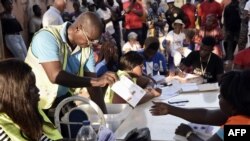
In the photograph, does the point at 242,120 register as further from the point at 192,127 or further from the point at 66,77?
the point at 66,77

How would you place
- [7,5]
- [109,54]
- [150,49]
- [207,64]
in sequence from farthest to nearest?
[7,5] → [150,49] → [109,54] → [207,64]

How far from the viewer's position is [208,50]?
4914 mm

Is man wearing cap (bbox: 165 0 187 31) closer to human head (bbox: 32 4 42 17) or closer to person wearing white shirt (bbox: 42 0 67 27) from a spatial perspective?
human head (bbox: 32 4 42 17)

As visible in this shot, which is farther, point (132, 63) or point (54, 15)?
point (54, 15)

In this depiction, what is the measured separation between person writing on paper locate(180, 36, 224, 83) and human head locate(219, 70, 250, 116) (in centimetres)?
263

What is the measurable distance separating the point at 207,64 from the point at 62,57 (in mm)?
2420

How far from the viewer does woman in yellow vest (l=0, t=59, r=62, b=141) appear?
1886mm

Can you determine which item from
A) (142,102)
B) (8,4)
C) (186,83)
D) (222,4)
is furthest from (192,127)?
(222,4)

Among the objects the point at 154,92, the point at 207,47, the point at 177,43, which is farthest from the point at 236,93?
the point at 177,43

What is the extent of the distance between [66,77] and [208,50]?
8.49 ft

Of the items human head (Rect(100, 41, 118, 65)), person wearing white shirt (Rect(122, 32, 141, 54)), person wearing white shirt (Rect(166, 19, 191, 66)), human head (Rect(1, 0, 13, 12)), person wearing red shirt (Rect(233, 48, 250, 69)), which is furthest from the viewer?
person wearing white shirt (Rect(122, 32, 141, 54))

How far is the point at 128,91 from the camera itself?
3133 mm

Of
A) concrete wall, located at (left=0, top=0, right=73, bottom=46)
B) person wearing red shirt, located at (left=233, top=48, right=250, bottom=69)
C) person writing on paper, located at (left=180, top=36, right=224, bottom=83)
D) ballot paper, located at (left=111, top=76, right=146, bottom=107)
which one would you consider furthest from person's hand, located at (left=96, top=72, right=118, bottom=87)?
concrete wall, located at (left=0, top=0, right=73, bottom=46)

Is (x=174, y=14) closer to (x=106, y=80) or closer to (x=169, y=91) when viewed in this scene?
(x=169, y=91)
